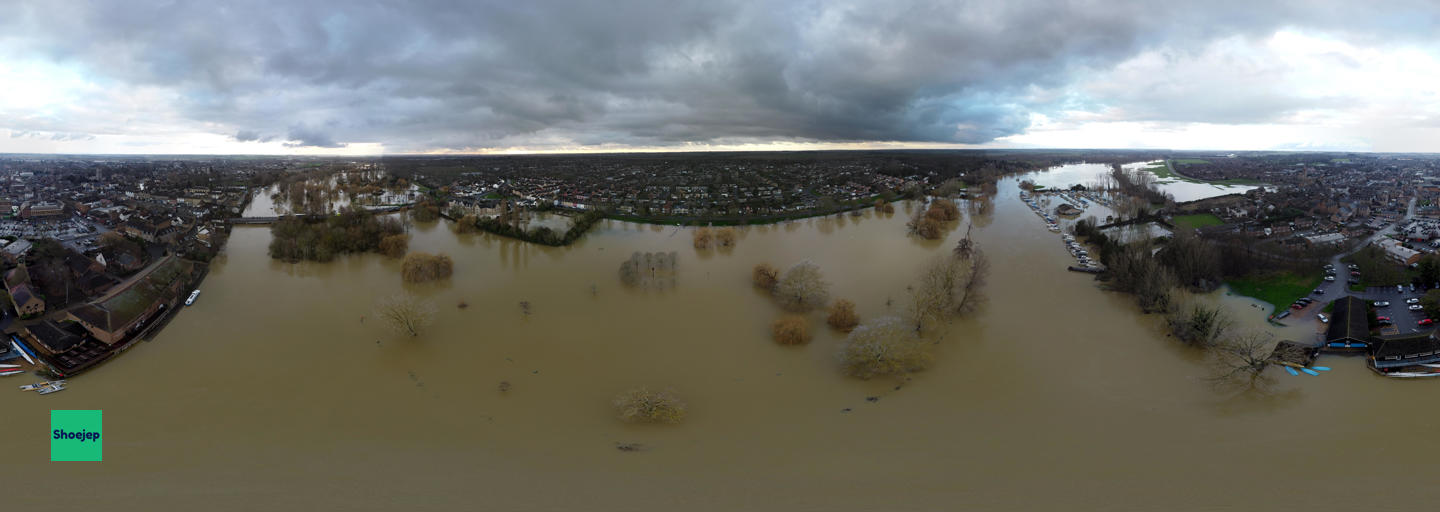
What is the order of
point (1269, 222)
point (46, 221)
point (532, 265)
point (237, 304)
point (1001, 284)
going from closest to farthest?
point (237, 304) < point (1001, 284) < point (532, 265) < point (46, 221) < point (1269, 222)

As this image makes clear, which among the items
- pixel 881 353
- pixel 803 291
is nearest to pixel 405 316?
pixel 803 291

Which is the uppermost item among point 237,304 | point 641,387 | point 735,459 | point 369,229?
point 369,229

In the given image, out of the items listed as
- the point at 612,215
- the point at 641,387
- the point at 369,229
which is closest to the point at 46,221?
the point at 369,229

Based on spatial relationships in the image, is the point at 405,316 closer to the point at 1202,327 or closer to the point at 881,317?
the point at 881,317

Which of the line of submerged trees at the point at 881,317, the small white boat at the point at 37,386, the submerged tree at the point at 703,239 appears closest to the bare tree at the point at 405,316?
the small white boat at the point at 37,386

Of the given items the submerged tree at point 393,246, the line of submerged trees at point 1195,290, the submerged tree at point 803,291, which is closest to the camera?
the line of submerged trees at point 1195,290

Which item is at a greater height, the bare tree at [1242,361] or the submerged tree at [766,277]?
the submerged tree at [766,277]

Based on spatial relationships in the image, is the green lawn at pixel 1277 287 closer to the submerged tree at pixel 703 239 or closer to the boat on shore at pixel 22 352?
the submerged tree at pixel 703 239

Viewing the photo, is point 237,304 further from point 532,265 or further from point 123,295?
point 532,265
